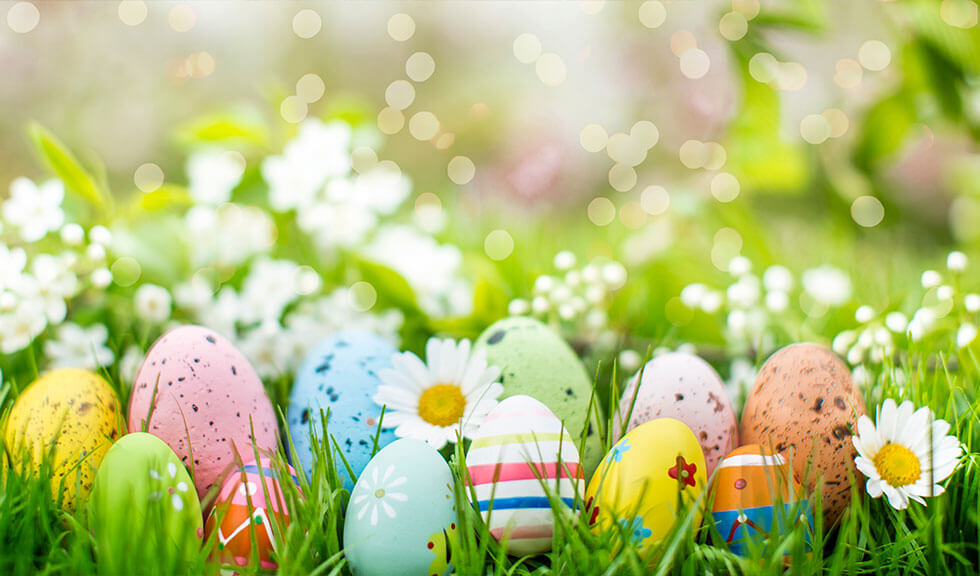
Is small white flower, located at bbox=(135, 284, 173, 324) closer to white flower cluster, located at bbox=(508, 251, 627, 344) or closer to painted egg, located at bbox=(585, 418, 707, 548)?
white flower cluster, located at bbox=(508, 251, 627, 344)

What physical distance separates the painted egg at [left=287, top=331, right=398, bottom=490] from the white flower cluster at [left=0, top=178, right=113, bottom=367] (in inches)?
8.8

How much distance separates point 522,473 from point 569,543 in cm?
6

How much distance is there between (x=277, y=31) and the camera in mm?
2273

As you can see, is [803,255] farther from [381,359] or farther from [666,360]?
[381,359]

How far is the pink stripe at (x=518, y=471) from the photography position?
535 mm

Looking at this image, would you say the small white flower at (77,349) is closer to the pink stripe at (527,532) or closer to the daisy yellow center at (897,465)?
the pink stripe at (527,532)

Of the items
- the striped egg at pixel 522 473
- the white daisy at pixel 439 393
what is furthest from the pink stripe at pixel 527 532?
the white daisy at pixel 439 393

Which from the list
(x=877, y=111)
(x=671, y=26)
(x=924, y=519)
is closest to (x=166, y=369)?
(x=924, y=519)

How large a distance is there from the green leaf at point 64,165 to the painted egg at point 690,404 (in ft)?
2.26

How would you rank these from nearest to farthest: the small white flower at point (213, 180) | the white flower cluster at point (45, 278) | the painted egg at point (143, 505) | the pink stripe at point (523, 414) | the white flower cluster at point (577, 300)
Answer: the painted egg at point (143, 505)
the pink stripe at point (523, 414)
the white flower cluster at point (45, 278)
the white flower cluster at point (577, 300)
the small white flower at point (213, 180)

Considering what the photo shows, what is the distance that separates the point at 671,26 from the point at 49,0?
5.26 feet

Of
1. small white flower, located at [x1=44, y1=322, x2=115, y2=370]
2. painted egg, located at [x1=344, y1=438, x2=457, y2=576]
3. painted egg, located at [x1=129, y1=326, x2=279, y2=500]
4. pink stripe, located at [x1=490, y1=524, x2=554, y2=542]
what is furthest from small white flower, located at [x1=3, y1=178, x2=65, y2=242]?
pink stripe, located at [x1=490, y1=524, x2=554, y2=542]

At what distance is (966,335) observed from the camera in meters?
0.66

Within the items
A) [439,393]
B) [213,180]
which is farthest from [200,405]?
[213,180]
